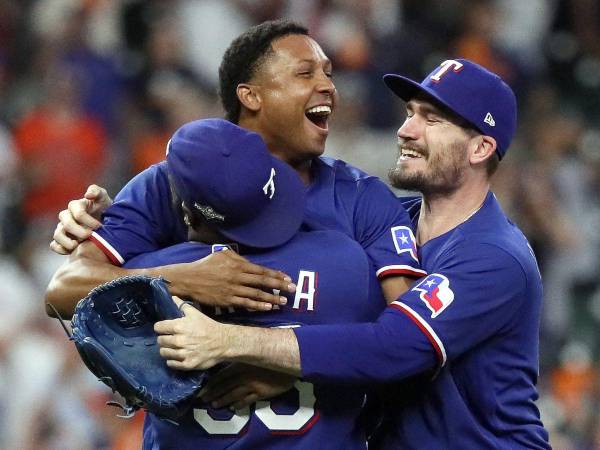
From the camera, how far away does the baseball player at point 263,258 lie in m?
2.79

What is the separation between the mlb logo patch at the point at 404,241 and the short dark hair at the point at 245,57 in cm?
63

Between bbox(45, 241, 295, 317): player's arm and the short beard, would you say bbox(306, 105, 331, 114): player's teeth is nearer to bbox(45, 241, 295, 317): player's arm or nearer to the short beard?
the short beard

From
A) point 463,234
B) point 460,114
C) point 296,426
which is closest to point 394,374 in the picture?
point 296,426

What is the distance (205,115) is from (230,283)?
4.17 meters

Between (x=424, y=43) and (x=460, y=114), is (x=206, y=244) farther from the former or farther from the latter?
(x=424, y=43)

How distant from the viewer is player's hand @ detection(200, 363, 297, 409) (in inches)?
112

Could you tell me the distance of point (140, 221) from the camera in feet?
10.2

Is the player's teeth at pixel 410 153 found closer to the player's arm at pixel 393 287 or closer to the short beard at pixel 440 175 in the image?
the short beard at pixel 440 175

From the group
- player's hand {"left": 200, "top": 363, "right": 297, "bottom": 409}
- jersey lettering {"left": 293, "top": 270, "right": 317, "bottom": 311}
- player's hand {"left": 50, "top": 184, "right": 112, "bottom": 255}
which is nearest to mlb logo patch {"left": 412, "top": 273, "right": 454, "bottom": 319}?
jersey lettering {"left": 293, "top": 270, "right": 317, "bottom": 311}

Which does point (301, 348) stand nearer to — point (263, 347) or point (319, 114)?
point (263, 347)

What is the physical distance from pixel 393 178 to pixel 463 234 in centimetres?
29

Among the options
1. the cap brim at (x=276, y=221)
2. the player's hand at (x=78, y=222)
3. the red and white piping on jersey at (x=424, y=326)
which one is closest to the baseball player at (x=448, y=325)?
the red and white piping on jersey at (x=424, y=326)

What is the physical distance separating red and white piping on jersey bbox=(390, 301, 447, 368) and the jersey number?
1.06ft

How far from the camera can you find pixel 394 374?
2.92 m
